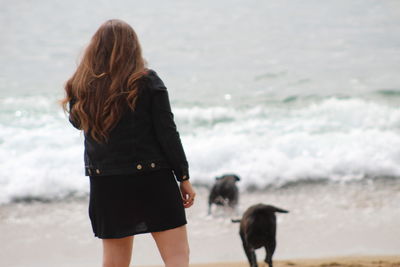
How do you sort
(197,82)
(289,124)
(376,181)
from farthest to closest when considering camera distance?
(197,82) → (289,124) → (376,181)

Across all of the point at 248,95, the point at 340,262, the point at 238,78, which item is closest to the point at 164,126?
the point at 340,262

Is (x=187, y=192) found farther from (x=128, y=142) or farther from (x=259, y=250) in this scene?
(x=259, y=250)

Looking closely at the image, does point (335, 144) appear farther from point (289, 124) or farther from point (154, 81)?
point (154, 81)

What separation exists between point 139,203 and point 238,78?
7655mm

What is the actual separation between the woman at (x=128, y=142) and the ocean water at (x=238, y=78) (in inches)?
191

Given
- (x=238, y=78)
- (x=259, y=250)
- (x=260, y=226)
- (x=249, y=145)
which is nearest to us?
(x=260, y=226)

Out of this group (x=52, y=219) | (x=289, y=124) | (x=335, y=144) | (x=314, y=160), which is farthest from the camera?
(x=289, y=124)

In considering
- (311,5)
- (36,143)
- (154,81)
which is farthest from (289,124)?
(154,81)

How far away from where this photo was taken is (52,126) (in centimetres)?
850

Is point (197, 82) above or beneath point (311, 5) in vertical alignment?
beneath

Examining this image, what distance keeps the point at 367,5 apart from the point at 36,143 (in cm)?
573

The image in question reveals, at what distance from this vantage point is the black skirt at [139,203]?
2.28 meters

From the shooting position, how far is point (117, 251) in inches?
95.6

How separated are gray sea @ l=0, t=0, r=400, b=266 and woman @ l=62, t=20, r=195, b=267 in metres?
3.48
